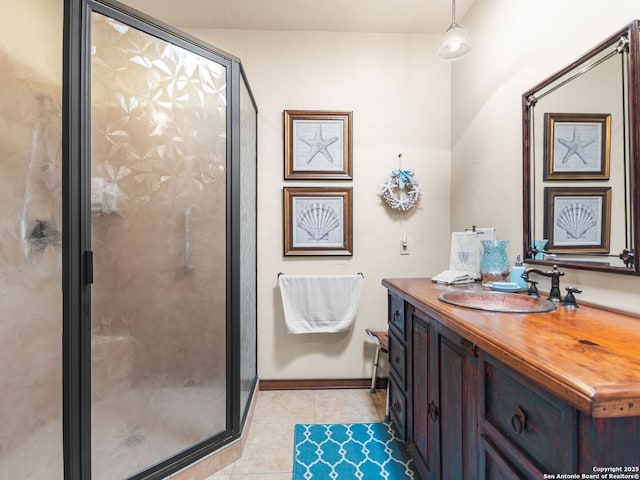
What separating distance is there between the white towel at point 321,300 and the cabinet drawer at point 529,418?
1.41 metres

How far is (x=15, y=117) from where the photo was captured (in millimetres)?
1091

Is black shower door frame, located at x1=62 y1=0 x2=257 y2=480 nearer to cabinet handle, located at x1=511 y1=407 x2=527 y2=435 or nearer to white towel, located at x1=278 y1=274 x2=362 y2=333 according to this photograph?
white towel, located at x1=278 y1=274 x2=362 y2=333

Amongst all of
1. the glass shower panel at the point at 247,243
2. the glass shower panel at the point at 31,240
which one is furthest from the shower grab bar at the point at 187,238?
the glass shower panel at the point at 31,240

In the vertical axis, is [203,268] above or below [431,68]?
below

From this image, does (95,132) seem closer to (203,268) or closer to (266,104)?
(203,268)

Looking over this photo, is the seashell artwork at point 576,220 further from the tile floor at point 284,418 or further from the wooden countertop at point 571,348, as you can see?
the tile floor at point 284,418

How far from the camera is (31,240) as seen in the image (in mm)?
1109

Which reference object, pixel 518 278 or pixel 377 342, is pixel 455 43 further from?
pixel 377 342

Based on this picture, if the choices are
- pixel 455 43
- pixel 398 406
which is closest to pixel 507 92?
pixel 455 43

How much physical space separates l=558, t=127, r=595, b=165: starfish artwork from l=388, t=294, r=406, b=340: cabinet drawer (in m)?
0.94

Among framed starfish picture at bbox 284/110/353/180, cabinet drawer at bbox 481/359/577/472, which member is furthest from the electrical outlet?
cabinet drawer at bbox 481/359/577/472

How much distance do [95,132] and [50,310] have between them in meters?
0.69

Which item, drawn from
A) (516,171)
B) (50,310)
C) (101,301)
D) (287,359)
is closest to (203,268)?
(101,301)

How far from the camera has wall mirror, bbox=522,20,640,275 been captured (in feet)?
3.33
